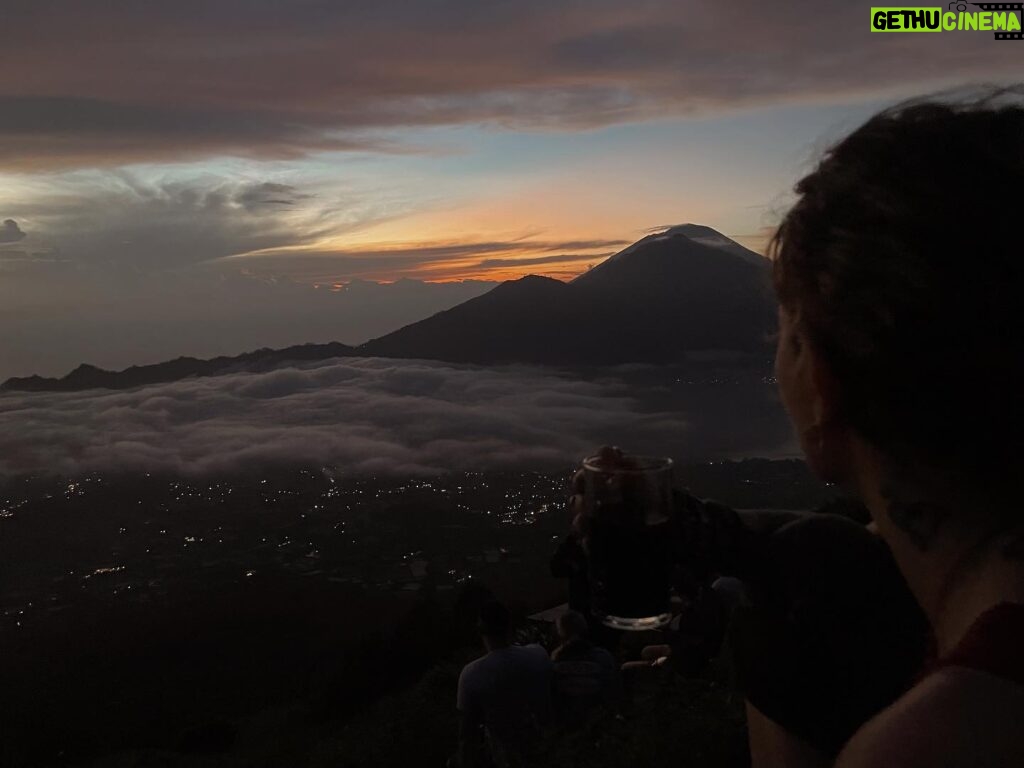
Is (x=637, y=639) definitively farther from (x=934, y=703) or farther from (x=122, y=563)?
(x=122, y=563)

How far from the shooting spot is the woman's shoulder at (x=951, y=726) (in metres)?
0.91

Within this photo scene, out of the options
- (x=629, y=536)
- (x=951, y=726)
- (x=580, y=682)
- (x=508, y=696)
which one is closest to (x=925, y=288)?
(x=951, y=726)

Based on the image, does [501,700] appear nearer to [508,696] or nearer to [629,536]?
[508,696]

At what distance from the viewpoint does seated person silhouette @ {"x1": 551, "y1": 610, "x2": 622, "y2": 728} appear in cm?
514

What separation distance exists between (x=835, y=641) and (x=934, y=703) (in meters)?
0.55

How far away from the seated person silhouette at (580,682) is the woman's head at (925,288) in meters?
4.04

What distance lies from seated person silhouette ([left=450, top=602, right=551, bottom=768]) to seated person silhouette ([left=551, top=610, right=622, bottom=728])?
0.17m

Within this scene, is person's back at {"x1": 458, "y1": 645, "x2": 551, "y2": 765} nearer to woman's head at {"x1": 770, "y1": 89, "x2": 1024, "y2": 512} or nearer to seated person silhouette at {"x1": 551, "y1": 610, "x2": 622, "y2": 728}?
seated person silhouette at {"x1": 551, "y1": 610, "x2": 622, "y2": 728}

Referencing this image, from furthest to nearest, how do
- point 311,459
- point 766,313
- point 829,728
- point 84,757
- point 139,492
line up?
point 311,459
point 139,492
point 84,757
point 766,313
point 829,728

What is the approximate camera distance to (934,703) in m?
0.94

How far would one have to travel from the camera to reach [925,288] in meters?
1.18

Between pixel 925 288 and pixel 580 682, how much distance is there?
4.41 meters

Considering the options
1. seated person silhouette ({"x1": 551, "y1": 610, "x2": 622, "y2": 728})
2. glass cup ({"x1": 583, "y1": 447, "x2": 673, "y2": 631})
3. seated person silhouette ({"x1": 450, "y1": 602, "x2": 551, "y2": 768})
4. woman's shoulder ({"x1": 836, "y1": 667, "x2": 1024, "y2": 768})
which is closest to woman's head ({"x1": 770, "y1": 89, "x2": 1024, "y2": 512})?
woman's shoulder ({"x1": 836, "y1": 667, "x2": 1024, "y2": 768})

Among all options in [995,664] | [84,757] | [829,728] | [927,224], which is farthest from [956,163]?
[84,757]
